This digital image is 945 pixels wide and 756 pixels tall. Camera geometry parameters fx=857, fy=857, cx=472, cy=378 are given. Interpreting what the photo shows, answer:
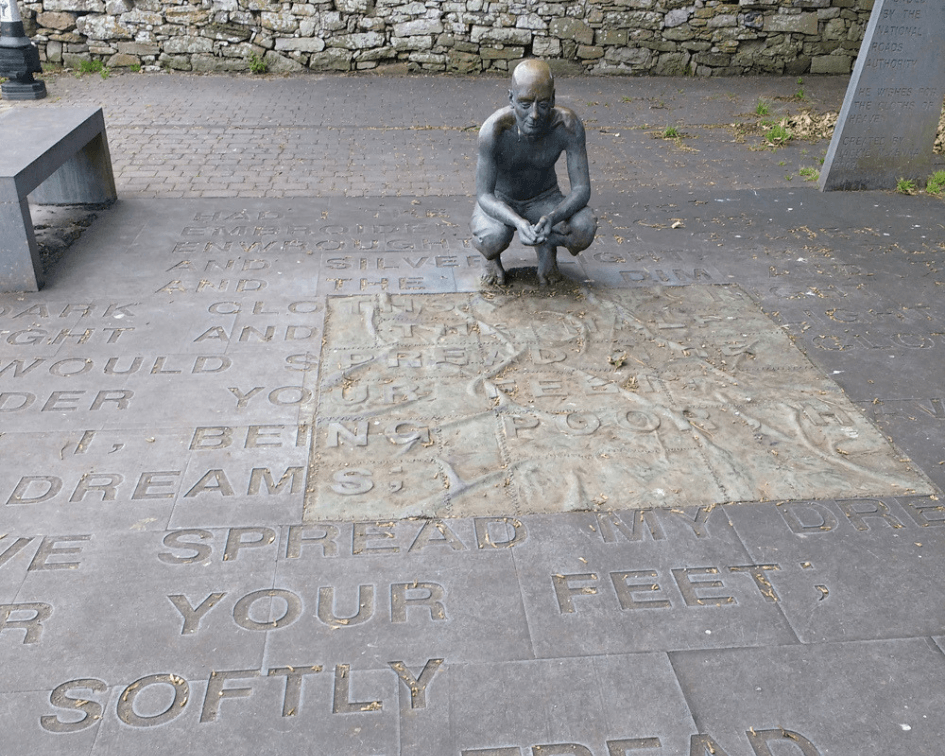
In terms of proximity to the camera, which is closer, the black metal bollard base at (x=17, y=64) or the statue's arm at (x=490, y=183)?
the statue's arm at (x=490, y=183)

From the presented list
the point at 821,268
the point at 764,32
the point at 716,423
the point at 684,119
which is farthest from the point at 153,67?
the point at 716,423

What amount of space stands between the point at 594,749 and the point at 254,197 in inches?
247

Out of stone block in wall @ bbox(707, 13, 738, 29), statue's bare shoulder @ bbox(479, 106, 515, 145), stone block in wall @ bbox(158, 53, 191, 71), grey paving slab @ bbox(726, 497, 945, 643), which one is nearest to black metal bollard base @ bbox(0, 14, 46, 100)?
stone block in wall @ bbox(158, 53, 191, 71)

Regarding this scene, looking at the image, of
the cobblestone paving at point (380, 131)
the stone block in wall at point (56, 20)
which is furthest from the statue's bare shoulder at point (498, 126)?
the stone block in wall at point (56, 20)

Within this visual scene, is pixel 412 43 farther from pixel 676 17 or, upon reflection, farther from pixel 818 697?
pixel 818 697

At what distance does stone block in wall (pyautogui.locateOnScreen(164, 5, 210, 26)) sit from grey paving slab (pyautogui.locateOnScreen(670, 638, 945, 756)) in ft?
40.5

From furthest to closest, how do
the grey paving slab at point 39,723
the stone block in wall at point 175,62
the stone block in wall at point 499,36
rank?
the stone block in wall at point 499,36 → the stone block in wall at point 175,62 → the grey paving slab at point 39,723

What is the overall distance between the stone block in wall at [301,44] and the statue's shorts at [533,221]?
836 centimetres

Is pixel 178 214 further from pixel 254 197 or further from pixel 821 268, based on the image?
pixel 821 268

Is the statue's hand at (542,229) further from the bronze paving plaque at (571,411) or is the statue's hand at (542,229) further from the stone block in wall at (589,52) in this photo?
the stone block in wall at (589,52)

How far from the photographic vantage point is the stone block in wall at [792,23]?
1288cm

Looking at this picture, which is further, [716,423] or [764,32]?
[764,32]

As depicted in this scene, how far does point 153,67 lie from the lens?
12.7 metres

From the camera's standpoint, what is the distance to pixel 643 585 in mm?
3312
